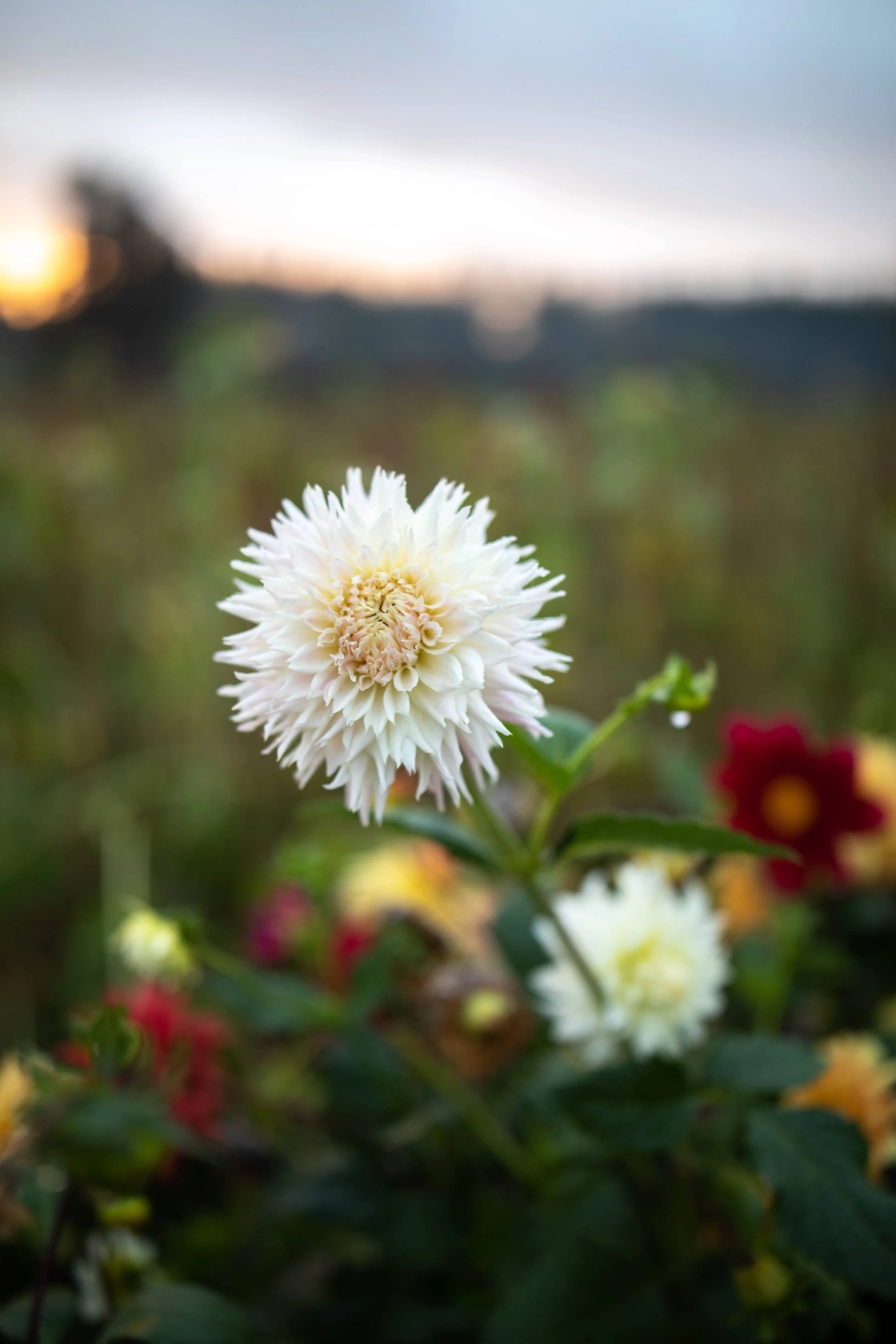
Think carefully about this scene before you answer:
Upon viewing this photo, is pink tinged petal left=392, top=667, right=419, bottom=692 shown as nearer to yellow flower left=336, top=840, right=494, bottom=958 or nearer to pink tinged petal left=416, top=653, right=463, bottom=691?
pink tinged petal left=416, top=653, right=463, bottom=691

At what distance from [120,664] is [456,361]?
143 centimetres

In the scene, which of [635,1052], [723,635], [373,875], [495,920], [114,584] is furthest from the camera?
[114,584]

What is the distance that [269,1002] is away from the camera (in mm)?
569

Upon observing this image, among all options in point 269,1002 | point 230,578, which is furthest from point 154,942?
point 230,578

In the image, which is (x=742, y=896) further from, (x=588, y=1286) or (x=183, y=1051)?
(x=183, y=1051)

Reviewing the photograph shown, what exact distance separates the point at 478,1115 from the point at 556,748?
0.30 m

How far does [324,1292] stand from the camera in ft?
2.11

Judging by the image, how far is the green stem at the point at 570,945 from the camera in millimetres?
433

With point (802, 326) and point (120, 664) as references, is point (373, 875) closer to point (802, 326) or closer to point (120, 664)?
point (120, 664)

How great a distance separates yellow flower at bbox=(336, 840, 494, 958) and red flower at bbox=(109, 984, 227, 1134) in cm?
17

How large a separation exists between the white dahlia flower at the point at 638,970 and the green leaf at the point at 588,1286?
0.09 meters

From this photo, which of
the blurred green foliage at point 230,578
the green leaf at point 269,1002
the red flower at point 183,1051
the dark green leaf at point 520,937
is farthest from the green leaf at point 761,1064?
the blurred green foliage at point 230,578

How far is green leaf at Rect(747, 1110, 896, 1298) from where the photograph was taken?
0.40 m

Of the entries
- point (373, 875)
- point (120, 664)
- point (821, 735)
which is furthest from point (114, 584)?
point (821, 735)
